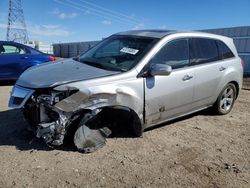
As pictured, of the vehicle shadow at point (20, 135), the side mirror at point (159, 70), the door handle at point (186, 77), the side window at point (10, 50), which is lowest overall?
the vehicle shadow at point (20, 135)

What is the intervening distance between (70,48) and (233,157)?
30164 millimetres

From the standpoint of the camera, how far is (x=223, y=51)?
5902 millimetres

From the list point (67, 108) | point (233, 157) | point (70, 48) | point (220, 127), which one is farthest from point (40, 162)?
point (70, 48)

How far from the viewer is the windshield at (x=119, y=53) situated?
4.47 m

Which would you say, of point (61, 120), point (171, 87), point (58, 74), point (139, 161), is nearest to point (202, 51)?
point (171, 87)

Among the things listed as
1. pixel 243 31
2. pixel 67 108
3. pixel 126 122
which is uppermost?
pixel 243 31

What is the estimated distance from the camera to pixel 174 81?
4723 millimetres

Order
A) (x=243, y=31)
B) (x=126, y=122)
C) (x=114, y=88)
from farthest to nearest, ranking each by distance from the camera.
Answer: (x=243, y=31) → (x=126, y=122) → (x=114, y=88)

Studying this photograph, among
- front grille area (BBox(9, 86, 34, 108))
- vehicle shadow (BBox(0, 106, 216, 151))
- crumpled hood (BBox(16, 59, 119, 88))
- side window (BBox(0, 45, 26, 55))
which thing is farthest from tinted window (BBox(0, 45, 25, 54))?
front grille area (BBox(9, 86, 34, 108))

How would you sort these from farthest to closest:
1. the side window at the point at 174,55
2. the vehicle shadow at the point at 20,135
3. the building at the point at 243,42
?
the building at the point at 243,42 → the side window at the point at 174,55 → the vehicle shadow at the point at 20,135

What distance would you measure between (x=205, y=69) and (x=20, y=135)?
3.42m

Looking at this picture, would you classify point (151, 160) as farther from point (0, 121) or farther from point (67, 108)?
point (0, 121)

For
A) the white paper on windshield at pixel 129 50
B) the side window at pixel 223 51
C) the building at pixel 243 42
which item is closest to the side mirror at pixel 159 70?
the white paper on windshield at pixel 129 50

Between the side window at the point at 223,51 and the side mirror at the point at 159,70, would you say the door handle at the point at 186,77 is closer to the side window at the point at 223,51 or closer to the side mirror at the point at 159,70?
the side mirror at the point at 159,70
